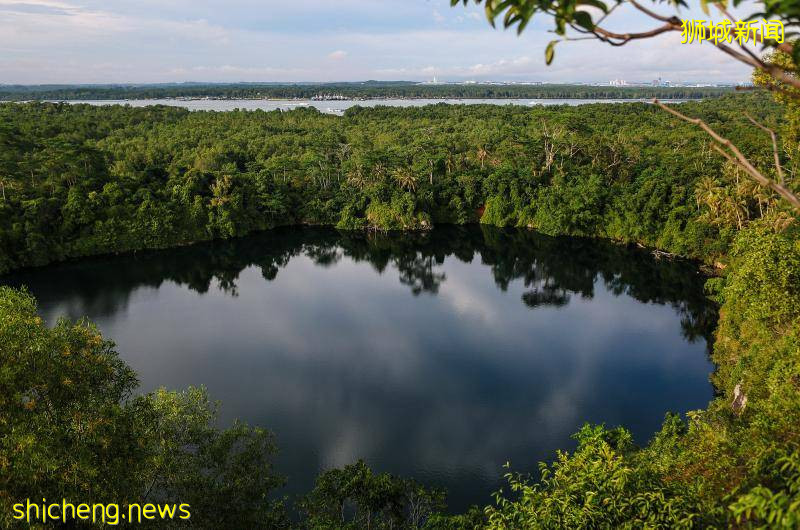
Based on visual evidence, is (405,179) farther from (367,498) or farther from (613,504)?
(613,504)

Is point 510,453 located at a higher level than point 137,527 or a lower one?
lower

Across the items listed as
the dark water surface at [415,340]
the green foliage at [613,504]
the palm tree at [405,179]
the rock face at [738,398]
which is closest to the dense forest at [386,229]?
the green foliage at [613,504]

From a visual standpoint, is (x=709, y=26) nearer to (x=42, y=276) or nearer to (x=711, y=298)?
(x=711, y=298)

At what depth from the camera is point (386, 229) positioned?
168 ft

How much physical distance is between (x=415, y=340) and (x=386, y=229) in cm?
2424

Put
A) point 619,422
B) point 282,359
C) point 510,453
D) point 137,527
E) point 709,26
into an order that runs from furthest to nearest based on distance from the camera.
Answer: point 282,359, point 619,422, point 510,453, point 137,527, point 709,26

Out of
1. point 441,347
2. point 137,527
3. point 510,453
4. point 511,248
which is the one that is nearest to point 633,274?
point 511,248

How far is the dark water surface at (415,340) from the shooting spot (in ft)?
65.6

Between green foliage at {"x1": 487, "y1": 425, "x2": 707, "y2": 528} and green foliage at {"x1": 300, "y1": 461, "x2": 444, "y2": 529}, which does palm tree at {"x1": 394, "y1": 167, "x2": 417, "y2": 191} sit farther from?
green foliage at {"x1": 487, "y1": 425, "x2": 707, "y2": 528}

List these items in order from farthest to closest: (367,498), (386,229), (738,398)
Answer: (386,229) < (738,398) < (367,498)

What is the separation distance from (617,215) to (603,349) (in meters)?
22.3

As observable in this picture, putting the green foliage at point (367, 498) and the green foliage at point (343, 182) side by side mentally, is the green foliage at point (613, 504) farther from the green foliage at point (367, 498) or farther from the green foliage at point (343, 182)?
the green foliage at point (343, 182)

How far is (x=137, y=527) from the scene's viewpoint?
28.7 feet

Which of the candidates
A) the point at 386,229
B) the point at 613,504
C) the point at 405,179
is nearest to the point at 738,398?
the point at 613,504
